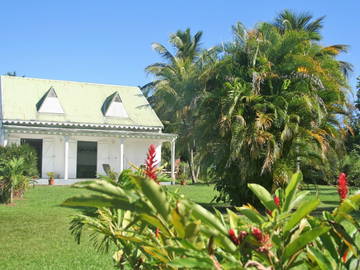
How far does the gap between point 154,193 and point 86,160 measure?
1059 inches

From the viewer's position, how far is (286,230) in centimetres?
134

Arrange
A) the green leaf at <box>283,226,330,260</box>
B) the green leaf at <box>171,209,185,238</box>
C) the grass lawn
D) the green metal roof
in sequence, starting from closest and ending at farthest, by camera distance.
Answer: the green leaf at <box>171,209,185,238</box>, the green leaf at <box>283,226,330,260</box>, the grass lawn, the green metal roof

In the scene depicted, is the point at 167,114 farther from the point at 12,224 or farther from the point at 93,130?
the point at 12,224

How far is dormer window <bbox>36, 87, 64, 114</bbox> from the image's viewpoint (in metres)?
26.2

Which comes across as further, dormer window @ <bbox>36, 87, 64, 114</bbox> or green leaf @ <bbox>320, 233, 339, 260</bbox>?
dormer window @ <bbox>36, 87, 64, 114</bbox>

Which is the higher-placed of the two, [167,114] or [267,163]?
[167,114]

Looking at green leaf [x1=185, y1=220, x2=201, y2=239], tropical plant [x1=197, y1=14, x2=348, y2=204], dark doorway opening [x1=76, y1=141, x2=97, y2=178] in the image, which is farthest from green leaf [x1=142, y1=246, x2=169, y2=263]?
dark doorway opening [x1=76, y1=141, x2=97, y2=178]

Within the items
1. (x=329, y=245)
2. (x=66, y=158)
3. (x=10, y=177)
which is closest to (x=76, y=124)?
(x=66, y=158)

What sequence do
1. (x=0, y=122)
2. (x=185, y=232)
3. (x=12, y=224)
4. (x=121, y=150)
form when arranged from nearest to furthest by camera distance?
(x=185, y=232), (x=12, y=224), (x=0, y=122), (x=121, y=150)

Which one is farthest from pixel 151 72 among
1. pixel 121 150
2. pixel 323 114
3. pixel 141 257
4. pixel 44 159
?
pixel 141 257

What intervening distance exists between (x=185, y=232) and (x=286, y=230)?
297mm

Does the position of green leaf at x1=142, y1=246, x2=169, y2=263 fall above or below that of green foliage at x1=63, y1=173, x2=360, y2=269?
below

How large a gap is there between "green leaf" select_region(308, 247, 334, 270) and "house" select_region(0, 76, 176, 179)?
78.6 ft

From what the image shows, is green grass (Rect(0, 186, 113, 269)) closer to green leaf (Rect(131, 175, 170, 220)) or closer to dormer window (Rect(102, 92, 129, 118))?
green leaf (Rect(131, 175, 170, 220))
